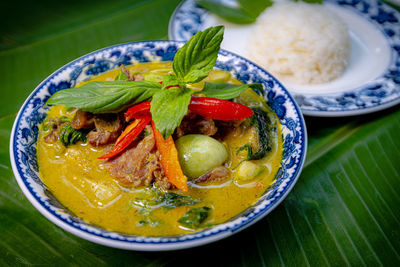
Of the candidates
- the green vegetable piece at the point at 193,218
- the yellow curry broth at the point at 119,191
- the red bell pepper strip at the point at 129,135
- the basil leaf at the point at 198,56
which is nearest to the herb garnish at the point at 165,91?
the basil leaf at the point at 198,56

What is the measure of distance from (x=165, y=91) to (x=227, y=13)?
9.62 ft

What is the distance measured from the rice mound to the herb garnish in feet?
5.79

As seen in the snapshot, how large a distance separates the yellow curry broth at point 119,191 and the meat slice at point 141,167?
59mm

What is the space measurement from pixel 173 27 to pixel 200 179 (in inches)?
101

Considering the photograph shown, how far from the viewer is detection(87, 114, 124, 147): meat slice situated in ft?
8.63

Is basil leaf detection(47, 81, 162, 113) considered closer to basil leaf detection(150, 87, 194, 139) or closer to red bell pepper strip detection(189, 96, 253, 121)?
basil leaf detection(150, 87, 194, 139)

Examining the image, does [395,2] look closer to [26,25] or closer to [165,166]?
[165,166]

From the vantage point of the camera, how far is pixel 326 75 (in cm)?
409

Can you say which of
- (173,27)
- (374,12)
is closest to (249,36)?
(173,27)

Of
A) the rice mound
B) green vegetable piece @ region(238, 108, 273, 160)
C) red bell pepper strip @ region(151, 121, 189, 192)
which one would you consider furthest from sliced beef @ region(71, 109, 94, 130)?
the rice mound

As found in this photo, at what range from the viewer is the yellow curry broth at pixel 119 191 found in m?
2.23

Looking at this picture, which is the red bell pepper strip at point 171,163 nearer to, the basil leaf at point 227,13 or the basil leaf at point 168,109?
the basil leaf at point 168,109

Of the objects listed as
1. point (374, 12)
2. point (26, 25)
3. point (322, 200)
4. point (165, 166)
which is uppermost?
point (26, 25)

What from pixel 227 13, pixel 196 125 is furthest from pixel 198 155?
pixel 227 13
